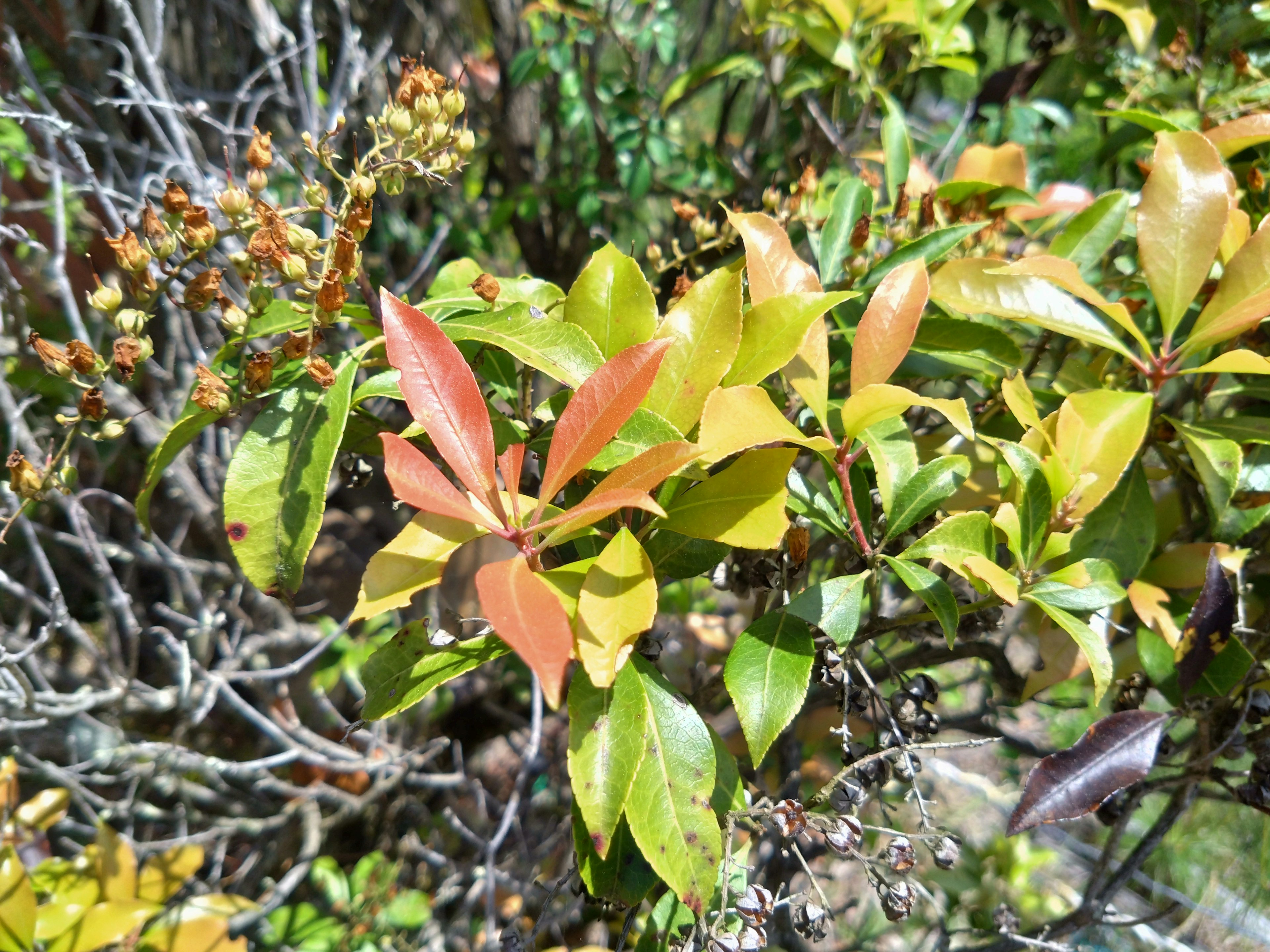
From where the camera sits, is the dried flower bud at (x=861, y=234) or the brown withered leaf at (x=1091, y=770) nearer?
the brown withered leaf at (x=1091, y=770)

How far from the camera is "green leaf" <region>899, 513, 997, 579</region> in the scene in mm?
701

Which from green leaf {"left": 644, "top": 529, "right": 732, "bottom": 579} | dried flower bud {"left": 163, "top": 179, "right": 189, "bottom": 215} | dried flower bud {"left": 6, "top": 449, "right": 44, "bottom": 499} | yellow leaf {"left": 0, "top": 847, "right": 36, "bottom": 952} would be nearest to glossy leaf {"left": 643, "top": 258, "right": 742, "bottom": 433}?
green leaf {"left": 644, "top": 529, "right": 732, "bottom": 579}

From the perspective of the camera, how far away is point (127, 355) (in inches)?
27.0

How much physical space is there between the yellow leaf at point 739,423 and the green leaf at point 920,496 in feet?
0.49

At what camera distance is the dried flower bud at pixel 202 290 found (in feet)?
2.30

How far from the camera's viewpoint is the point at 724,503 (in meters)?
0.67

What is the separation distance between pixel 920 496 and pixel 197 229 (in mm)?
697

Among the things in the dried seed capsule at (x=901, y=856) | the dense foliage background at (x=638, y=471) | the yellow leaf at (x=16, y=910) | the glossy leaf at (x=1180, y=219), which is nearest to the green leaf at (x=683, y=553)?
the dense foliage background at (x=638, y=471)

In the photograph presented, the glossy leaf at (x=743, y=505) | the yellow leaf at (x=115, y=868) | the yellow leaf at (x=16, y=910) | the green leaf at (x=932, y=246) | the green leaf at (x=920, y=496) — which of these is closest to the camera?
the glossy leaf at (x=743, y=505)

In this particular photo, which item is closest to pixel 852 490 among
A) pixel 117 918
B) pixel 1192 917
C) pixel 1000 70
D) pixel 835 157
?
pixel 835 157

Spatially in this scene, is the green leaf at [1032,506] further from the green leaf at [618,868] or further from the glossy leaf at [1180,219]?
the green leaf at [618,868]

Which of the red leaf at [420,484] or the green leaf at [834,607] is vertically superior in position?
the red leaf at [420,484]

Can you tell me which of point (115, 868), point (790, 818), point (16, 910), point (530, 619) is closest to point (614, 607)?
point (530, 619)

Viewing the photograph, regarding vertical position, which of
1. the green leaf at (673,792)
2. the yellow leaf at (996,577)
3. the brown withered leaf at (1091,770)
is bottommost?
the brown withered leaf at (1091,770)
